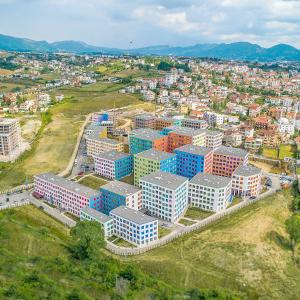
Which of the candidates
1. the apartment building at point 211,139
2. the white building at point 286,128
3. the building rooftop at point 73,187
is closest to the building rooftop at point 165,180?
the building rooftop at point 73,187

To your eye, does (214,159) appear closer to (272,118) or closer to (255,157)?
(255,157)

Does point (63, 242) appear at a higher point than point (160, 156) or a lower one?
lower

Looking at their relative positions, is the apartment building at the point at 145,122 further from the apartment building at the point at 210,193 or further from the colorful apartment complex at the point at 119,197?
the colorful apartment complex at the point at 119,197

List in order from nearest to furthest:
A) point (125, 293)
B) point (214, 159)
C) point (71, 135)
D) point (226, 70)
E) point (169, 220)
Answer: point (125, 293), point (169, 220), point (214, 159), point (71, 135), point (226, 70)

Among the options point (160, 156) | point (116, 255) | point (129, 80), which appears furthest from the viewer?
point (129, 80)

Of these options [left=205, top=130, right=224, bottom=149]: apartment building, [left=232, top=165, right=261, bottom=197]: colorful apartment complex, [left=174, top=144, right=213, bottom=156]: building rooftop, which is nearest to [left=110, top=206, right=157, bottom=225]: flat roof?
[left=174, top=144, right=213, bottom=156]: building rooftop

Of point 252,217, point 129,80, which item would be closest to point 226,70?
point 129,80
